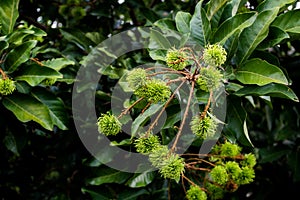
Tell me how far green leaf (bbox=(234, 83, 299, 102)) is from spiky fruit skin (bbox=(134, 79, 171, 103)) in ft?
1.01

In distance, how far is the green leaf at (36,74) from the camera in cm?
129

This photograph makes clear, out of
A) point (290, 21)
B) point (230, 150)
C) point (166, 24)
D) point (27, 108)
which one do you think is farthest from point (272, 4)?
point (27, 108)

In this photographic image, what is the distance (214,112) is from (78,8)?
116cm

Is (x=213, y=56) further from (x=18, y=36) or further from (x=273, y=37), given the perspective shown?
(x=18, y=36)

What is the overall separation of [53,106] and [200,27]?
0.60 meters

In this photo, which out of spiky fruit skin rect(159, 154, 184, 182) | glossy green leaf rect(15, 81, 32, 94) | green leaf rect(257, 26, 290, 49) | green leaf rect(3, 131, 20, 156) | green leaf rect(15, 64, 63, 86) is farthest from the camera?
green leaf rect(3, 131, 20, 156)

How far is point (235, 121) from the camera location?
1234 mm

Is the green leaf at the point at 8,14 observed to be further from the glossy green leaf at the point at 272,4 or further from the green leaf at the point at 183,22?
the glossy green leaf at the point at 272,4

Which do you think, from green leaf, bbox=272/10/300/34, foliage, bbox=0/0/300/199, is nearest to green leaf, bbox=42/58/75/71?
foliage, bbox=0/0/300/199

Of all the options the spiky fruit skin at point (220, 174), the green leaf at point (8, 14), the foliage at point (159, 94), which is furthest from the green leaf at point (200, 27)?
the green leaf at point (8, 14)

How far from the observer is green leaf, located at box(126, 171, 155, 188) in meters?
1.49

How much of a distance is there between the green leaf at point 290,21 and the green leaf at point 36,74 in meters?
0.69

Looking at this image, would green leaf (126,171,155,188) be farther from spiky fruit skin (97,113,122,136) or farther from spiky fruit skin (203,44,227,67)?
spiky fruit skin (203,44,227,67)

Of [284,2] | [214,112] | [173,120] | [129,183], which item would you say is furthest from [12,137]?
[284,2]
